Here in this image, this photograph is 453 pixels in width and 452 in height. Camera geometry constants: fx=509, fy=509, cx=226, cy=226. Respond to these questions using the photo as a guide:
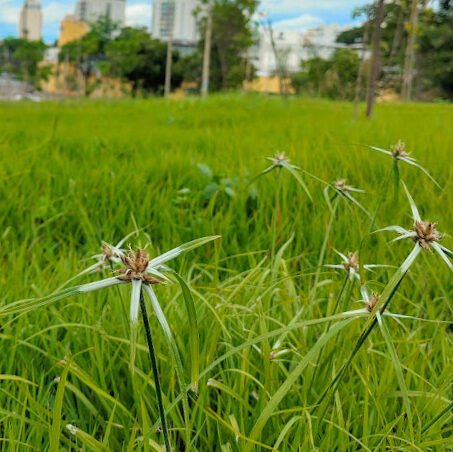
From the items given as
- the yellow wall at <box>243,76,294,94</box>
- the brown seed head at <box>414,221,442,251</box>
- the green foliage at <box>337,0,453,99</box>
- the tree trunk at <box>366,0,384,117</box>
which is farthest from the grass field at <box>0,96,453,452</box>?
the green foliage at <box>337,0,453,99</box>

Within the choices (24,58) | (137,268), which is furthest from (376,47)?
(24,58)

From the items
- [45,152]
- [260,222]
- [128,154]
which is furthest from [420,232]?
[45,152]

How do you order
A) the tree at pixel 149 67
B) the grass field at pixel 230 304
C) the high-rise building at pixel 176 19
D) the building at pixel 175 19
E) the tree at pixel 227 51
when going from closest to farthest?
the grass field at pixel 230 304 < the tree at pixel 227 51 < the tree at pixel 149 67 < the building at pixel 175 19 < the high-rise building at pixel 176 19

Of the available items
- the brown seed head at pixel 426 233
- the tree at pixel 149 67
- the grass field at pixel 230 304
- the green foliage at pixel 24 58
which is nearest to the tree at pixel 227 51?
the tree at pixel 149 67

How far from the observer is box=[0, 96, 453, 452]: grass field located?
2.75 feet

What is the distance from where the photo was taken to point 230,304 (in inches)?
41.4

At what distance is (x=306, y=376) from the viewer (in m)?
0.93

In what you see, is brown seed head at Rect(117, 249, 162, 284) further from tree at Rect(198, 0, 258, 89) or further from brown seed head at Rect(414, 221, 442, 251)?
tree at Rect(198, 0, 258, 89)

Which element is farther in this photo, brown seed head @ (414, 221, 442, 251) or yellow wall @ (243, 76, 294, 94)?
yellow wall @ (243, 76, 294, 94)

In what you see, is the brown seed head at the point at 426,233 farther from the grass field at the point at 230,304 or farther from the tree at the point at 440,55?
the tree at the point at 440,55

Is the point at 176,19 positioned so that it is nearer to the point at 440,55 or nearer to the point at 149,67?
the point at 149,67

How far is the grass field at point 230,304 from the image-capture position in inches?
33.0

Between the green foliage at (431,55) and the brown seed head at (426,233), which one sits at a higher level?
the green foliage at (431,55)

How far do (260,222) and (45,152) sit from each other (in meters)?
1.77
